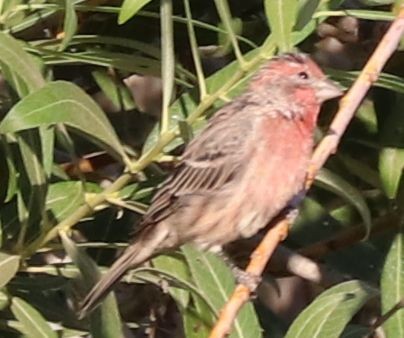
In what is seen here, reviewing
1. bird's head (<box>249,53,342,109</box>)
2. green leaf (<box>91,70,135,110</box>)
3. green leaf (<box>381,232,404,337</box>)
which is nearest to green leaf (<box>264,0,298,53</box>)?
bird's head (<box>249,53,342,109</box>)

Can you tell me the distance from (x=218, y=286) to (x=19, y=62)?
3.45ft

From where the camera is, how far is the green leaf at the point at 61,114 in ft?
12.2

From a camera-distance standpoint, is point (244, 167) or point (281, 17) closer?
point (281, 17)

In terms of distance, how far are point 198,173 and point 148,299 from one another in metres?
0.70

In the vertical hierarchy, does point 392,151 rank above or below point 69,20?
below

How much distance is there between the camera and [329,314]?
14.9 ft

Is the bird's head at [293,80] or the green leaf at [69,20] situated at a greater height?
the green leaf at [69,20]

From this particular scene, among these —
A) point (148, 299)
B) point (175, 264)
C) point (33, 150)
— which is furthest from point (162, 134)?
point (148, 299)

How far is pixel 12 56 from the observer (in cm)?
395

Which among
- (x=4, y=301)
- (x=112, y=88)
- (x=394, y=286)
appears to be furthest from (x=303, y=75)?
(x=4, y=301)

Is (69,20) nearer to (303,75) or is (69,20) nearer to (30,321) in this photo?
(30,321)

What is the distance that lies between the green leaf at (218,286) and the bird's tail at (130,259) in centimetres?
19

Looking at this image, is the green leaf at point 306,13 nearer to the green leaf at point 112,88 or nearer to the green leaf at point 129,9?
the green leaf at point 129,9

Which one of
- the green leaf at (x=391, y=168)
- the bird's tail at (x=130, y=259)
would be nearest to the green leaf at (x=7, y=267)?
the bird's tail at (x=130, y=259)
